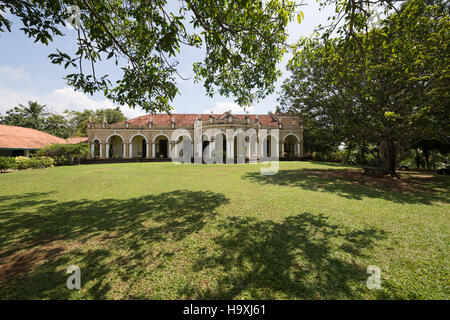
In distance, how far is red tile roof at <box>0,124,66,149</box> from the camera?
58.1 feet

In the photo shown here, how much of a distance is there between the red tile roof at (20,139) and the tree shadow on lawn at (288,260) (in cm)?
2651

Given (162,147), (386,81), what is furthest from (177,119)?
(386,81)

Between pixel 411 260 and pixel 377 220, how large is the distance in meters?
1.71

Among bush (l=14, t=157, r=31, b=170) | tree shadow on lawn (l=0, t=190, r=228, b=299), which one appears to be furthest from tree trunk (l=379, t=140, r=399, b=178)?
bush (l=14, t=157, r=31, b=170)

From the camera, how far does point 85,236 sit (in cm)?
320

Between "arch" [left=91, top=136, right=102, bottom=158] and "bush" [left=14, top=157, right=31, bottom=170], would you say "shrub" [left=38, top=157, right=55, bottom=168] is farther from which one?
"arch" [left=91, top=136, right=102, bottom=158]

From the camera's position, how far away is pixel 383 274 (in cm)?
227

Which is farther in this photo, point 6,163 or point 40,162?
point 40,162

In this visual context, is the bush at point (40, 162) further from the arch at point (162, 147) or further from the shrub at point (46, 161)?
the arch at point (162, 147)

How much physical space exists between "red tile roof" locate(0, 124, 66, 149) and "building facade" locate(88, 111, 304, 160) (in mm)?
5192

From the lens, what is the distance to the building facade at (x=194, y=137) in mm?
21438

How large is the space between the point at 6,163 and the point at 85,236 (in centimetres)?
1795

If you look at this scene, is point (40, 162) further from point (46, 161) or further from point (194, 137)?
point (194, 137)

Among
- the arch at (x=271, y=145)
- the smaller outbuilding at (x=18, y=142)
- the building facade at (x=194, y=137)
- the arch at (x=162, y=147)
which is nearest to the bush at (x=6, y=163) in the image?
the smaller outbuilding at (x=18, y=142)
